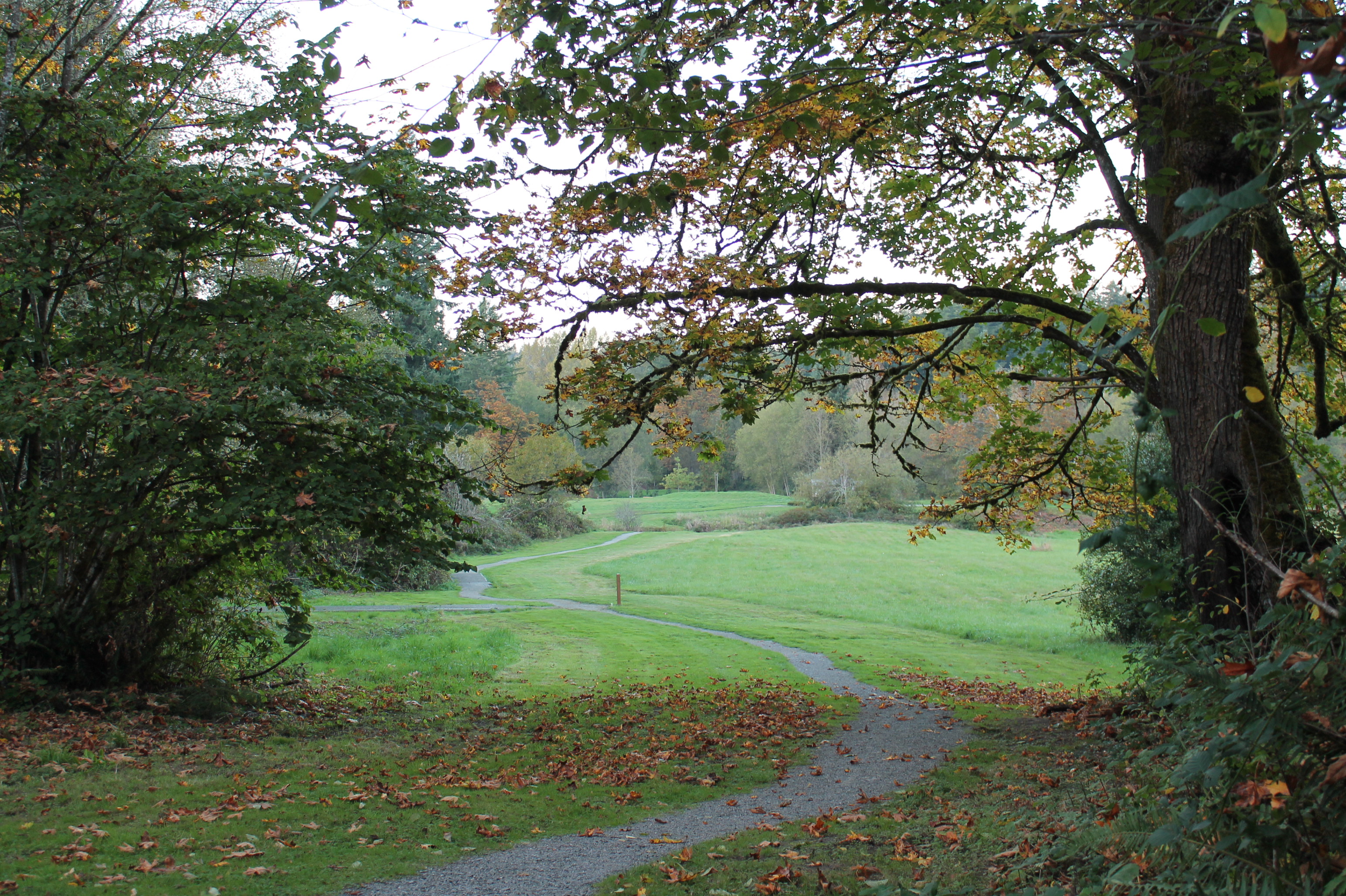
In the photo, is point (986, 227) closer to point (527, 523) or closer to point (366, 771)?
point (366, 771)

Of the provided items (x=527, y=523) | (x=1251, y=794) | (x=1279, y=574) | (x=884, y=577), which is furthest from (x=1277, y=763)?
(x=527, y=523)

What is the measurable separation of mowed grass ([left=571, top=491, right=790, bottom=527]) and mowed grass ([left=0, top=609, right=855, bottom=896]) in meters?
38.1

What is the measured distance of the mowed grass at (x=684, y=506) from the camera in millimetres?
54750

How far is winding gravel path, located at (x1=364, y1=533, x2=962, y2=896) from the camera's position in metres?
4.77

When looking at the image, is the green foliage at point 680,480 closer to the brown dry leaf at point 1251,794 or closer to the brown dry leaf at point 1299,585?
the brown dry leaf at point 1251,794

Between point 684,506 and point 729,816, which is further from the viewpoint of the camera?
point 684,506

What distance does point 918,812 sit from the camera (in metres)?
6.07

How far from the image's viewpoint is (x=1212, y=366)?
633 centimetres

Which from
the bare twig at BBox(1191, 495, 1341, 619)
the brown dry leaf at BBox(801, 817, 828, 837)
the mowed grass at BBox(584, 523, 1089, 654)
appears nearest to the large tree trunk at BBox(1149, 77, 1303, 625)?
the brown dry leaf at BBox(801, 817, 828, 837)

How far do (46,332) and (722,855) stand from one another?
28.8 feet

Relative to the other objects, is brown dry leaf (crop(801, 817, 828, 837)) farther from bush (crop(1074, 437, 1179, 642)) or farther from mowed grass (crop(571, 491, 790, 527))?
mowed grass (crop(571, 491, 790, 527))

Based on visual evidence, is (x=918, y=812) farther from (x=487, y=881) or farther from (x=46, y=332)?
(x=46, y=332)

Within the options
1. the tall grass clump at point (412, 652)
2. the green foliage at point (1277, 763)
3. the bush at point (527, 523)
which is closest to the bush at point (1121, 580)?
the tall grass clump at point (412, 652)

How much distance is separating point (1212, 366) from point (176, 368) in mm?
9406
